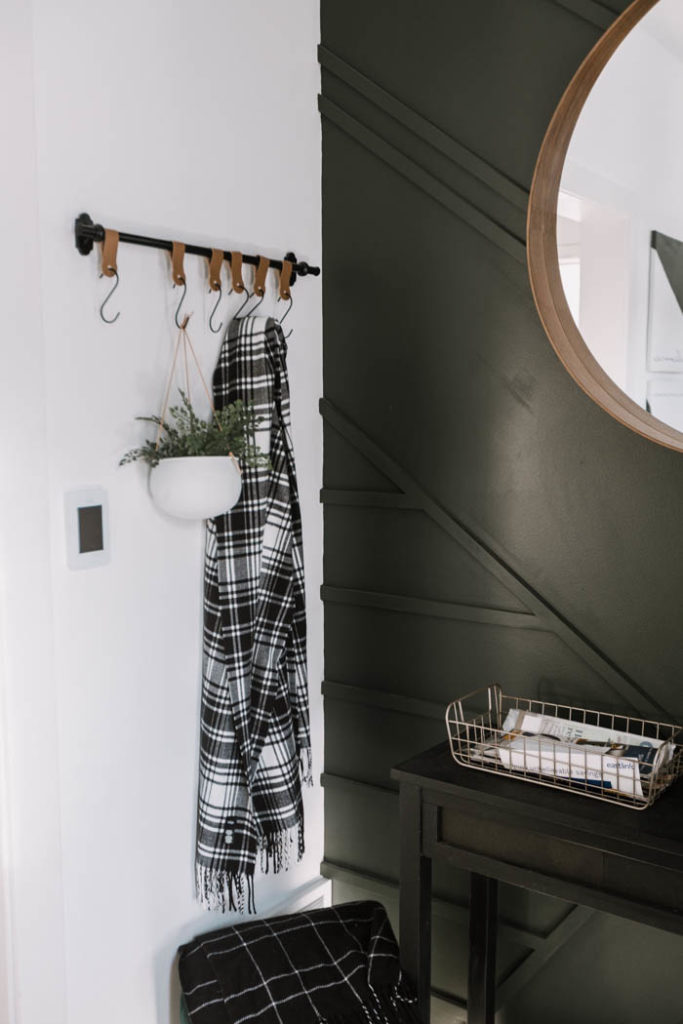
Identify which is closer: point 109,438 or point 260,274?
point 109,438

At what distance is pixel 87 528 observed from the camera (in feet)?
5.21

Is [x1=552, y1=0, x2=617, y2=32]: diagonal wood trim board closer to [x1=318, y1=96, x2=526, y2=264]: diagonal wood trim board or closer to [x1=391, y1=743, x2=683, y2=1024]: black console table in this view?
[x1=318, y1=96, x2=526, y2=264]: diagonal wood trim board

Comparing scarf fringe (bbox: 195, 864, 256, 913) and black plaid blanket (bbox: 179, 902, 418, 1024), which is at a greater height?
scarf fringe (bbox: 195, 864, 256, 913)

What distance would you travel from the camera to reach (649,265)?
1.61m

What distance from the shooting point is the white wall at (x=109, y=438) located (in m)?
1.48

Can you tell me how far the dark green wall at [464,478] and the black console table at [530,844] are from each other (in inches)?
11.8

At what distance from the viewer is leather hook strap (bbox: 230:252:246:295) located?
1.80 m

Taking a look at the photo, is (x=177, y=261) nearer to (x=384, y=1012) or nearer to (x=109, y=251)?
(x=109, y=251)

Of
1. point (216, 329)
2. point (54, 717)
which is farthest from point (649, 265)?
point (54, 717)

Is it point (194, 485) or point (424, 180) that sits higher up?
point (424, 180)

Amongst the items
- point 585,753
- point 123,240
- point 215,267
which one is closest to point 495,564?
point 585,753

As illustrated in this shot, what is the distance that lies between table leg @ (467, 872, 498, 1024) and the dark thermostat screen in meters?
0.97

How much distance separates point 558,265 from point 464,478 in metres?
0.45

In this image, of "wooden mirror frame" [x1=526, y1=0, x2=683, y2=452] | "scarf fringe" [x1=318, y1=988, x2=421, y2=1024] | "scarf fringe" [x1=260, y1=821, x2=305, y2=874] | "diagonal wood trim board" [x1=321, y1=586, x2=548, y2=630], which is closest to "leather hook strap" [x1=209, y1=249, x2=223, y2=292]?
"wooden mirror frame" [x1=526, y1=0, x2=683, y2=452]
